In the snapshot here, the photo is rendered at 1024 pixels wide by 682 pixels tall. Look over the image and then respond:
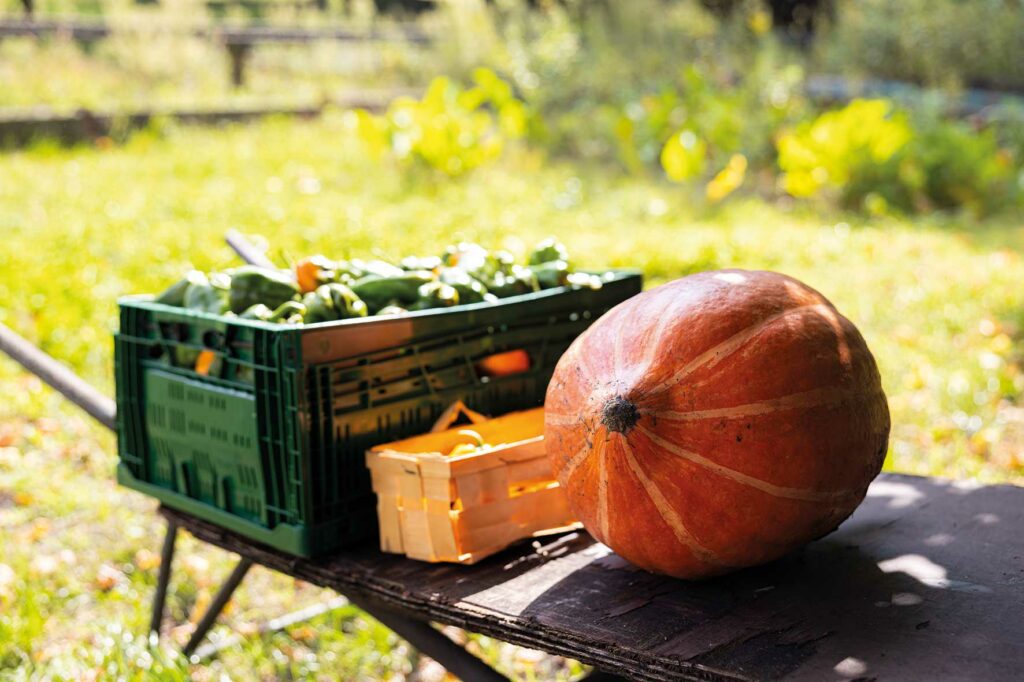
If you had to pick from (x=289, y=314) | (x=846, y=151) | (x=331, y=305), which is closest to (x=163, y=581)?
(x=289, y=314)

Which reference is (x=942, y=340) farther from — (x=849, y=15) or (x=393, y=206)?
(x=849, y=15)

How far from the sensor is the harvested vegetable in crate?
7.33ft

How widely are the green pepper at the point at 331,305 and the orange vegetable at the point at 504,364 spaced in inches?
10.9

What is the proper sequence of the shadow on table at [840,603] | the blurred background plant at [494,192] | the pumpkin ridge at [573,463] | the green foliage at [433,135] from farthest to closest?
the green foliage at [433,135] < the blurred background plant at [494,192] < the pumpkin ridge at [573,463] < the shadow on table at [840,603]

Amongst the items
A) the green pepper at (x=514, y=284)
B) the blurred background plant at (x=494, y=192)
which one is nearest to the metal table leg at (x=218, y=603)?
the blurred background plant at (x=494, y=192)

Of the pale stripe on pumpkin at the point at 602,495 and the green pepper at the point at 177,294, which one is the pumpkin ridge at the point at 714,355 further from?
the green pepper at the point at 177,294

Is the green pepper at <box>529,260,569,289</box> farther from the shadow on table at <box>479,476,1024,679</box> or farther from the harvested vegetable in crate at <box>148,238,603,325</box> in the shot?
the shadow on table at <box>479,476,1024,679</box>

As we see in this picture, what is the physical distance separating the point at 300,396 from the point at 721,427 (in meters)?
0.75

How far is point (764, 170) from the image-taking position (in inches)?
357

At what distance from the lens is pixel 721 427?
1.71m

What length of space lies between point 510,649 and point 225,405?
129cm

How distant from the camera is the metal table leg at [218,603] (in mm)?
2496

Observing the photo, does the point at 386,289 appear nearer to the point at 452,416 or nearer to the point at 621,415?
the point at 452,416

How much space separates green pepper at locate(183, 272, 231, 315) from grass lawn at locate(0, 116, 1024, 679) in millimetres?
206
